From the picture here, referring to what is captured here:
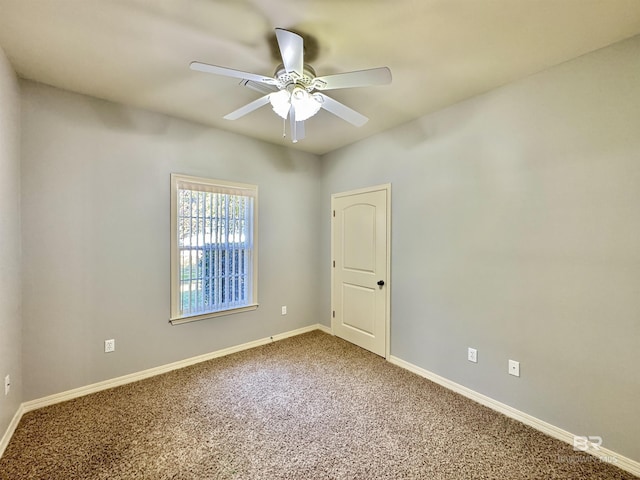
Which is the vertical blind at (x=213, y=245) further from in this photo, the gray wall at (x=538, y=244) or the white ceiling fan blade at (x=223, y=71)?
the gray wall at (x=538, y=244)

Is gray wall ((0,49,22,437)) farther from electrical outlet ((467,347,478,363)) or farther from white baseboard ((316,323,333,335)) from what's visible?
electrical outlet ((467,347,478,363))

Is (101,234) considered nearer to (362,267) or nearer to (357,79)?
(357,79)

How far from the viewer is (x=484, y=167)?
2322mm

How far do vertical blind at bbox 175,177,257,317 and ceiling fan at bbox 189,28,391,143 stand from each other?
1.21 metres

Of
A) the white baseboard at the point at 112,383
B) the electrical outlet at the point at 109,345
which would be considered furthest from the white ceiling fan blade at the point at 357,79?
the white baseboard at the point at 112,383

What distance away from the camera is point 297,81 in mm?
1732

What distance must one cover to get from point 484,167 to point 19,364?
4010mm

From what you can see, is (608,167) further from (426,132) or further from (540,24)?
(426,132)

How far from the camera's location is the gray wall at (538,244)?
1700 mm

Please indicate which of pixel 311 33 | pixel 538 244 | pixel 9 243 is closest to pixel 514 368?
pixel 538 244

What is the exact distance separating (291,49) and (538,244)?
2135 millimetres

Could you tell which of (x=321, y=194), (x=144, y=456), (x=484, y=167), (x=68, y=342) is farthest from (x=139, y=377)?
(x=484, y=167)

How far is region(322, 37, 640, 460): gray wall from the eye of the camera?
1700mm

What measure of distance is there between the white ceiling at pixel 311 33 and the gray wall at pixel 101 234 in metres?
0.34
